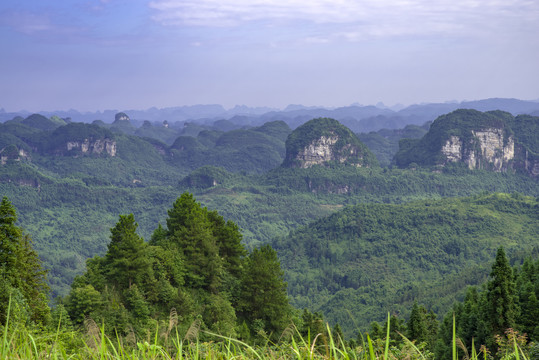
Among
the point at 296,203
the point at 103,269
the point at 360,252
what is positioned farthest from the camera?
the point at 296,203

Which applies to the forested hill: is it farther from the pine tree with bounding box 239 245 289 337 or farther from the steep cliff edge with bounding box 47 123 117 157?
the steep cliff edge with bounding box 47 123 117 157

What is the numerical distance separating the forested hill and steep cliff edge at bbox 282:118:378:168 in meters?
59.4

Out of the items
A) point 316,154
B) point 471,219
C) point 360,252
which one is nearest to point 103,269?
point 360,252

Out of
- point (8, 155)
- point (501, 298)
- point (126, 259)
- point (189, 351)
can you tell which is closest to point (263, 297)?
point (126, 259)

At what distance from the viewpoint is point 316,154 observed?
144 meters

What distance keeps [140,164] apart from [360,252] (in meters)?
135

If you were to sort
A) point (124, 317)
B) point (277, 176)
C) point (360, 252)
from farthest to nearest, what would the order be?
point (277, 176)
point (360, 252)
point (124, 317)

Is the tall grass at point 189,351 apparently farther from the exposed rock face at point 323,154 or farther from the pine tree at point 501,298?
the exposed rock face at point 323,154

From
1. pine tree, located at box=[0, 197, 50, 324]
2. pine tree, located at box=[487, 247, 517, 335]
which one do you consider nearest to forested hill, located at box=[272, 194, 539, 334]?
pine tree, located at box=[487, 247, 517, 335]

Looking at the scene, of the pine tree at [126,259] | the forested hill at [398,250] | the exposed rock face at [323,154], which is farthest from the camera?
the exposed rock face at [323,154]

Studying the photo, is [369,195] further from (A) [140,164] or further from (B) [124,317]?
(B) [124,317]

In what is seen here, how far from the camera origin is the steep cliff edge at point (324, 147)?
143875 mm

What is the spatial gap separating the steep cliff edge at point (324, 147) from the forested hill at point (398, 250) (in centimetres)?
5943

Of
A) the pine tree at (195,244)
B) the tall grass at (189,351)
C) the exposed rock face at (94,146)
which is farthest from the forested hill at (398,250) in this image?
the exposed rock face at (94,146)
